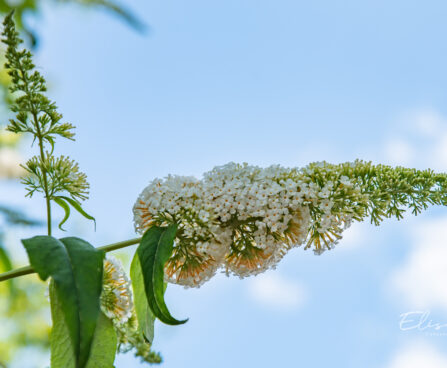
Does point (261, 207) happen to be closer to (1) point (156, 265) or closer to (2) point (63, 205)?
(1) point (156, 265)

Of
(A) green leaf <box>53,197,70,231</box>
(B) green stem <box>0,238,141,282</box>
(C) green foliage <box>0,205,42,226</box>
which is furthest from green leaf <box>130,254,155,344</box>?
(C) green foliage <box>0,205,42,226</box>

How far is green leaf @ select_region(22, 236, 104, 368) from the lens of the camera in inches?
30.5

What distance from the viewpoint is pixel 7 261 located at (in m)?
1.41

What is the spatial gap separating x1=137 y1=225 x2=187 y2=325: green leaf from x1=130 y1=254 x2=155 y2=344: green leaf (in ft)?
0.29

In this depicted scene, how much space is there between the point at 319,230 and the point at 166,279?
0.35m

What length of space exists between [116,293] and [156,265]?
0.27 m

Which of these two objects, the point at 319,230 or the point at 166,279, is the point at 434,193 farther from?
the point at 166,279

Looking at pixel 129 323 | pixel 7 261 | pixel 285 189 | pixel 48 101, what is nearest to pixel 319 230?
pixel 285 189

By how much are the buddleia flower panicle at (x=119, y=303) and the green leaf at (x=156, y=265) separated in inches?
8.4

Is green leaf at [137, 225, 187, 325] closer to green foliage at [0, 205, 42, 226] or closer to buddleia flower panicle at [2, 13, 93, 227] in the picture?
buddleia flower panicle at [2, 13, 93, 227]

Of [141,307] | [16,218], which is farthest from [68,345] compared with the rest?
[16,218]

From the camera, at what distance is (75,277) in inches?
32.4

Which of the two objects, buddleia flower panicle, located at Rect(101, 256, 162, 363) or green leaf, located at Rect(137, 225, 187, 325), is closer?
green leaf, located at Rect(137, 225, 187, 325)

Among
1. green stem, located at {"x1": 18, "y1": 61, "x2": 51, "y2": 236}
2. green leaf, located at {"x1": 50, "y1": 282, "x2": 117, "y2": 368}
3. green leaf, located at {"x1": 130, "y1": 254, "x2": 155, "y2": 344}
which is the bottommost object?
green leaf, located at {"x1": 50, "y1": 282, "x2": 117, "y2": 368}
